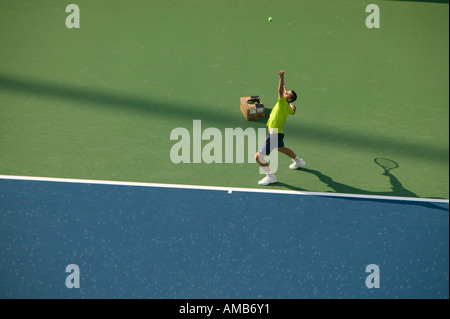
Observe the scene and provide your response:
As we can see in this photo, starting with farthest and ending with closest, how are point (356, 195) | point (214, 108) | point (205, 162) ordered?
point (214, 108), point (205, 162), point (356, 195)

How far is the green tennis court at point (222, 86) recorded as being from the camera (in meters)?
10.8

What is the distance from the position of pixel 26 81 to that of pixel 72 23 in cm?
269

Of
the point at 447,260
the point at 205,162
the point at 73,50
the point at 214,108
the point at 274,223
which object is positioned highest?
the point at 73,50

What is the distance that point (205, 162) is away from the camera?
10.9 m

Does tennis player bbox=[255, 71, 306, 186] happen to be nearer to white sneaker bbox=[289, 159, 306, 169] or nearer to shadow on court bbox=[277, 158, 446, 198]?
white sneaker bbox=[289, 159, 306, 169]

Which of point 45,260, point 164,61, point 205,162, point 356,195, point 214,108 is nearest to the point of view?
point 45,260

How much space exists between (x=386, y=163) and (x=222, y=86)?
398cm

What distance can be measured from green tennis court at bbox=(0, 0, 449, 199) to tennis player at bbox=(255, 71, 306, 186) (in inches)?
12.9

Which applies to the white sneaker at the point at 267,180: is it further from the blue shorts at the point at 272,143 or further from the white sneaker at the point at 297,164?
the white sneaker at the point at 297,164

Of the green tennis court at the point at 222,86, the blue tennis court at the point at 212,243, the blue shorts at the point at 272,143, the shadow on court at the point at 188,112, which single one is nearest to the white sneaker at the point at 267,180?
the green tennis court at the point at 222,86

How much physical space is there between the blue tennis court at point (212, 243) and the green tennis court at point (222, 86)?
0.49 m

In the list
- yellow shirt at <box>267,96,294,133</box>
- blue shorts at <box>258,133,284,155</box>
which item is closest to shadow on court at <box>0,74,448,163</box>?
blue shorts at <box>258,133,284,155</box>

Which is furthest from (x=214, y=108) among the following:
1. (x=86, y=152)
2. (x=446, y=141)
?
(x=446, y=141)

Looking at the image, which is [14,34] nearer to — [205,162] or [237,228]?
[205,162]
